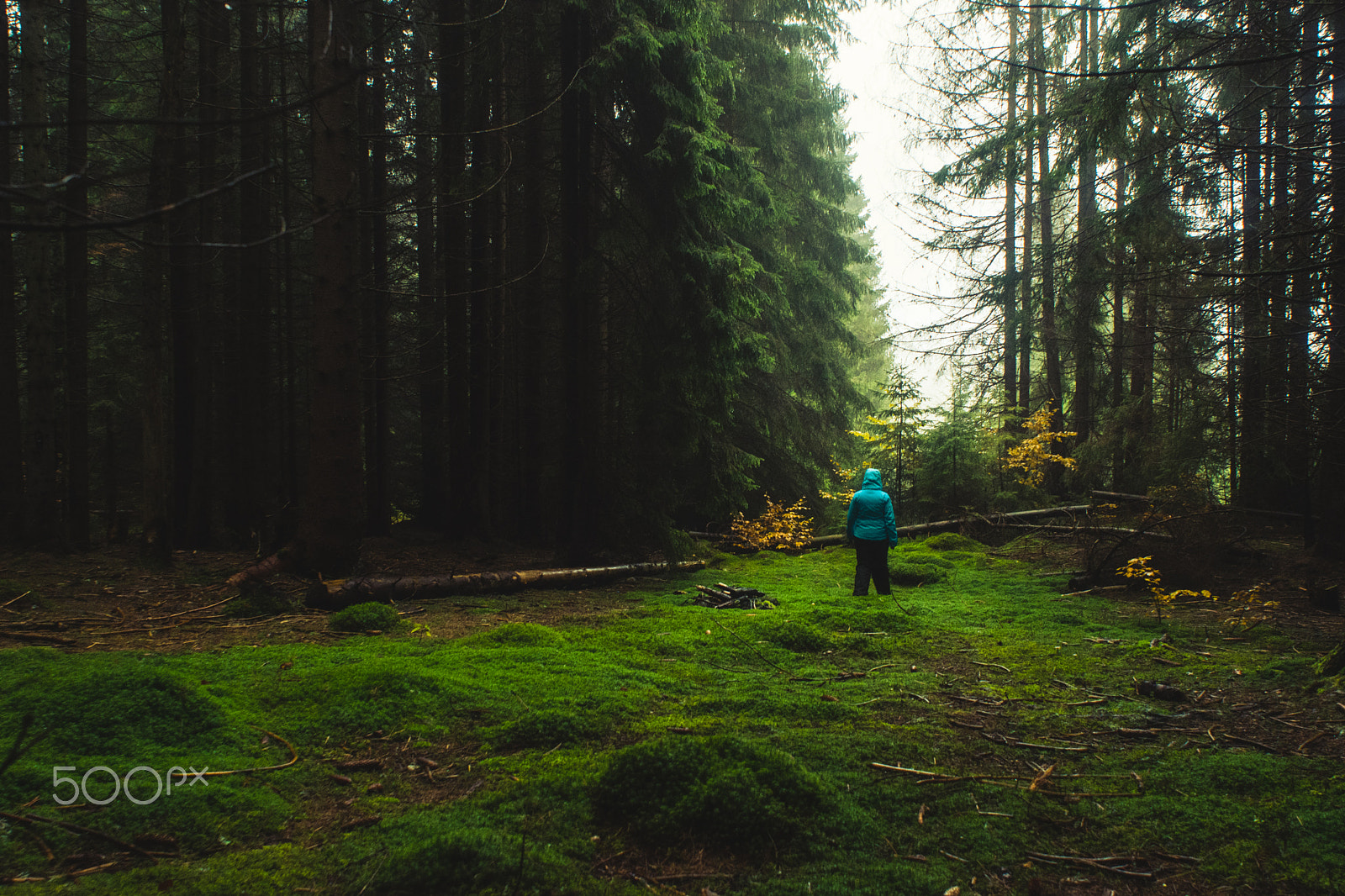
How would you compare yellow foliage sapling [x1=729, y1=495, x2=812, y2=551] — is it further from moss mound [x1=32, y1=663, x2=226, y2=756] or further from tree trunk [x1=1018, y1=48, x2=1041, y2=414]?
moss mound [x1=32, y1=663, x2=226, y2=756]

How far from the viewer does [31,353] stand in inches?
365

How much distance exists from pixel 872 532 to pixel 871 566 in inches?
21.8

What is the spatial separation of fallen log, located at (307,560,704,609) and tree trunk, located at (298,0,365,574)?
0.59 meters

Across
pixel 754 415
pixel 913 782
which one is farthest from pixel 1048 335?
pixel 913 782

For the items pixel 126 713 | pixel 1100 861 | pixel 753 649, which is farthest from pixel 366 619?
pixel 1100 861

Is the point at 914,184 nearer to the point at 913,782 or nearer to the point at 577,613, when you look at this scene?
the point at 577,613

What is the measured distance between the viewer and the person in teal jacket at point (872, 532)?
9.16 meters

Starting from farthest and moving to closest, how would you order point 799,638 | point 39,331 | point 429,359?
point 429,359, point 39,331, point 799,638

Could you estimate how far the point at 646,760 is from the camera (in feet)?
10.2

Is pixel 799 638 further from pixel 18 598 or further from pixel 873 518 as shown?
pixel 18 598

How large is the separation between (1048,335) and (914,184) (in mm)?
5517

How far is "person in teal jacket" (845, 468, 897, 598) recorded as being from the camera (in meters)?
9.16

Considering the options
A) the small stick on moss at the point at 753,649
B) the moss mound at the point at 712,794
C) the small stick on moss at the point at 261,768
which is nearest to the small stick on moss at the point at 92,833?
the small stick on moss at the point at 261,768

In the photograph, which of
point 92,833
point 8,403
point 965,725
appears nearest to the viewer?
point 92,833
